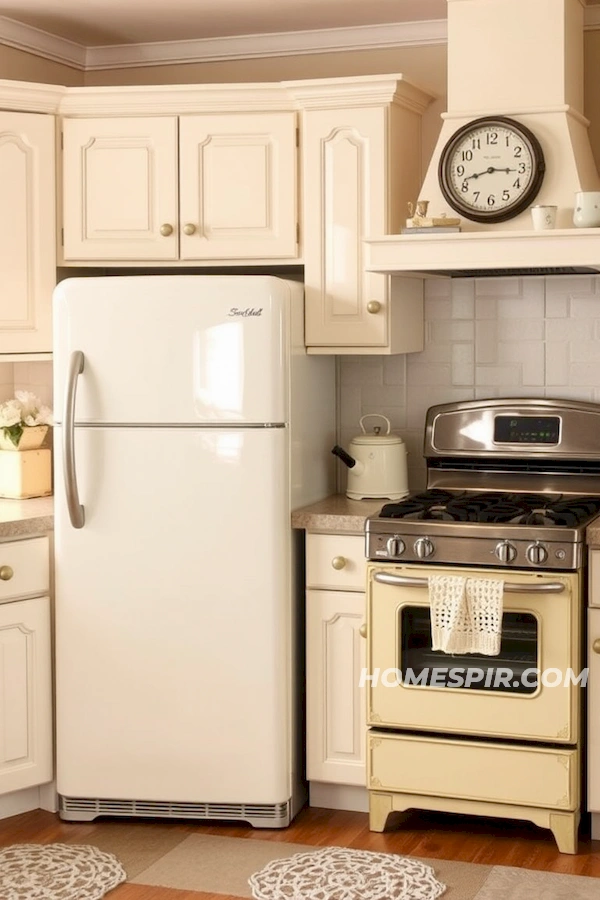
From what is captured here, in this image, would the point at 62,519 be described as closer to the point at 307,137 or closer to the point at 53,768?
the point at 53,768

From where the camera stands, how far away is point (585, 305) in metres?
4.02

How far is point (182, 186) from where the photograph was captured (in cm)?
394

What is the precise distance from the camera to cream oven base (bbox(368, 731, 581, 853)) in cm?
349

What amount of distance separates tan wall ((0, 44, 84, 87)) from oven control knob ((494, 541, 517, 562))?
7.42ft

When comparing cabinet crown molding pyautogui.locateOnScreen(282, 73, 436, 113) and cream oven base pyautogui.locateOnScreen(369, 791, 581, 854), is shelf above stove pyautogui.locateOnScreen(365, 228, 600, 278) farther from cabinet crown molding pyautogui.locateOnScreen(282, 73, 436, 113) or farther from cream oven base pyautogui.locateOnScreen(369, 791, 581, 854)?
cream oven base pyautogui.locateOnScreen(369, 791, 581, 854)

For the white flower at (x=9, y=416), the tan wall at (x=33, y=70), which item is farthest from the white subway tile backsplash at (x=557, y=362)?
the tan wall at (x=33, y=70)

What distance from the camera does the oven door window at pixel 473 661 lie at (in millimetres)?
3508

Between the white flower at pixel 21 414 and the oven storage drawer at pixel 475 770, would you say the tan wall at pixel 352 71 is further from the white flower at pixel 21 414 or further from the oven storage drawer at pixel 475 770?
the oven storage drawer at pixel 475 770

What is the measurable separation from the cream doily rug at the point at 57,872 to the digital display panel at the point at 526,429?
5.71 feet

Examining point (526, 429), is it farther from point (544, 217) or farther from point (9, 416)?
point (9, 416)

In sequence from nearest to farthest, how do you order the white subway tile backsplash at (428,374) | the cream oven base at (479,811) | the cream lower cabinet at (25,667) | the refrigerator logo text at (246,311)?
the cream oven base at (479,811), the refrigerator logo text at (246,311), the cream lower cabinet at (25,667), the white subway tile backsplash at (428,374)

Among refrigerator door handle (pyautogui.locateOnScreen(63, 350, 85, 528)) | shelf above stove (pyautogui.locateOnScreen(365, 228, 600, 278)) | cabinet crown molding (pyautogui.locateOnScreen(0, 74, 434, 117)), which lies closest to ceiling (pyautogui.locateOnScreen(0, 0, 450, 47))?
cabinet crown molding (pyautogui.locateOnScreen(0, 74, 434, 117))

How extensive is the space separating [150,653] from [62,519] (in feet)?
1.55

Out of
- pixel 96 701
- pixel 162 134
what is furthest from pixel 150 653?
pixel 162 134
